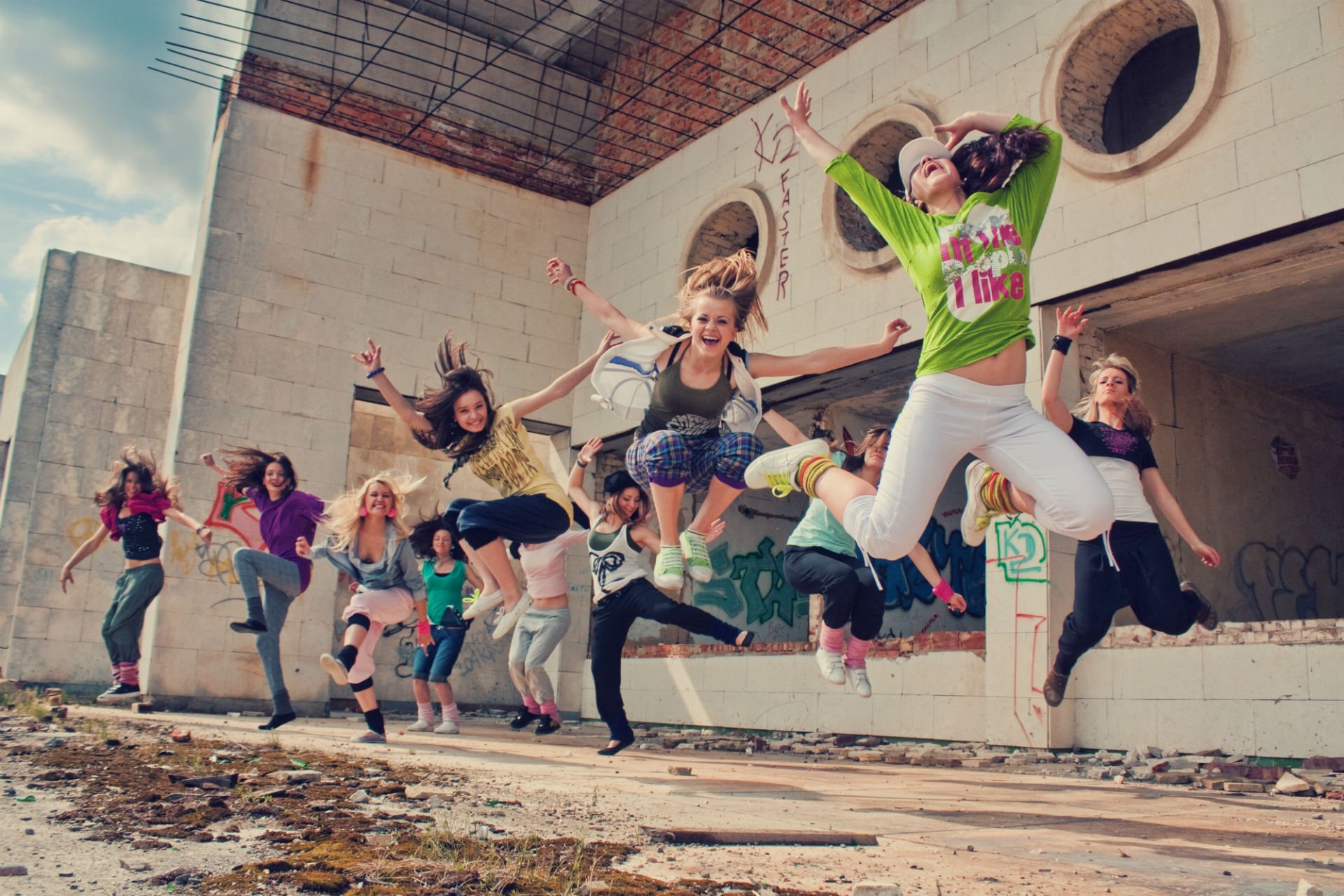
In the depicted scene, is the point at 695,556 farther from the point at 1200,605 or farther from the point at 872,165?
the point at 872,165

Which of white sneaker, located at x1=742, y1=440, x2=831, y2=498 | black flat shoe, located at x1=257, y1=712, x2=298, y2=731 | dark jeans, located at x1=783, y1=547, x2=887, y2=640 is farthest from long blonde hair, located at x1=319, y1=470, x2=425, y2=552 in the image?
white sneaker, located at x1=742, y1=440, x2=831, y2=498

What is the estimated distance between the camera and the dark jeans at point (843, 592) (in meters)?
5.70

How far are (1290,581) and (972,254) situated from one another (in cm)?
810

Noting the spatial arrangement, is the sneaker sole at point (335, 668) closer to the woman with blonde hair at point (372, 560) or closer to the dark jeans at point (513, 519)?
the woman with blonde hair at point (372, 560)

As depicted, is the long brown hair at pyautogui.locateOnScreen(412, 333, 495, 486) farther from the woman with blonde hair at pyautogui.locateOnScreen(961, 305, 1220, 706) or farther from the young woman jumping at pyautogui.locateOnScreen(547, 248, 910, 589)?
the woman with blonde hair at pyautogui.locateOnScreen(961, 305, 1220, 706)

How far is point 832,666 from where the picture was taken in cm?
573

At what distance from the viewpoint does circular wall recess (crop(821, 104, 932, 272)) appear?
938cm

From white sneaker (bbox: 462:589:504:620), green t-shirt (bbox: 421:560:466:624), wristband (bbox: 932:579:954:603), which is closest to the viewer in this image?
wristband (bbox: 932:579:954:603)

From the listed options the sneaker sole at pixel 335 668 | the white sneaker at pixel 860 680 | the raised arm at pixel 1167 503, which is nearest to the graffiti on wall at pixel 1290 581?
the raised arm at pixel 1167 503

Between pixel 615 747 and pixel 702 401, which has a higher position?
pixel 702 401

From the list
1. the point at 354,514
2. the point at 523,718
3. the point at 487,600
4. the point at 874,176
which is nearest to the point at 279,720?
the point at 354,514

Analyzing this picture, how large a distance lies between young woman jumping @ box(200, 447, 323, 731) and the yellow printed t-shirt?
178 cm

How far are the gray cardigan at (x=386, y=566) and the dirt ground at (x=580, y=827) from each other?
4.98ft

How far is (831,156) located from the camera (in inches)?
159
